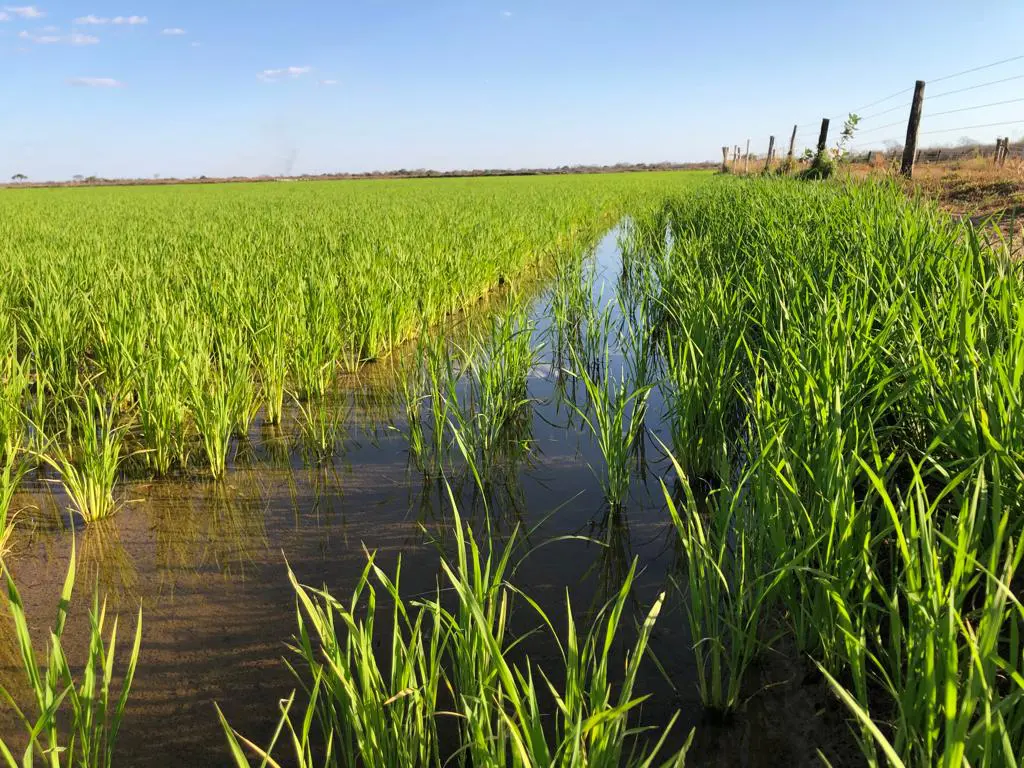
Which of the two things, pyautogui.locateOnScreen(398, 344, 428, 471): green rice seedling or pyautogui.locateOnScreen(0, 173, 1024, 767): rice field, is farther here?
pyautogui.locateOnScreen(398, 344, 428, 471): green rice seedling

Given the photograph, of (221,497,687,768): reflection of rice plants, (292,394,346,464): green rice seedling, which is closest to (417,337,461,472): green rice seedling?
(292,394,346,464): green rice seedling

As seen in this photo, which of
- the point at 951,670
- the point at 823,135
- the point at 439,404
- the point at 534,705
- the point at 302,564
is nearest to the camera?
the point at 951,670

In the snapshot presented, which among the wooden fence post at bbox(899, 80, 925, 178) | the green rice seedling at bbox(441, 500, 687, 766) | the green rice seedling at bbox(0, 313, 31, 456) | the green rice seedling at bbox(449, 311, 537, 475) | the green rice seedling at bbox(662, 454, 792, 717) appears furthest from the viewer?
the wooden fence post at bbox(899, 80, 925, 178)

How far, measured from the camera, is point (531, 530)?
96.0 inches

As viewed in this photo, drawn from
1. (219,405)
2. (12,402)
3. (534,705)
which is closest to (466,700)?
(534,705)

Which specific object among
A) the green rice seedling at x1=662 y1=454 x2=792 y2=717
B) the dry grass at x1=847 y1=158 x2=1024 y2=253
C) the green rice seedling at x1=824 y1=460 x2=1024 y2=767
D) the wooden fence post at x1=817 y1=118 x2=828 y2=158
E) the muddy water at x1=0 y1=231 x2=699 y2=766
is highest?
the wooden fence post at x1=817 y1=118 x2=828 y2=158

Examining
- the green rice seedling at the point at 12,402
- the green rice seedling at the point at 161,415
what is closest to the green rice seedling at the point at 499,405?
the green rice seedling at the point at 161,415

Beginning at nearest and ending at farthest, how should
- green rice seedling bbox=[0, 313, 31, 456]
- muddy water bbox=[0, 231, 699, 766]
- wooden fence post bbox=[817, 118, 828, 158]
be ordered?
1. muddy water bbox=[0, 231, 699, 766]
2. green rice seedling bbox=[0, 313, 31, 456]
3. wooden fence post bbox=[817, 118, 828, 158]

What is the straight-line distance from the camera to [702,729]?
1519mm

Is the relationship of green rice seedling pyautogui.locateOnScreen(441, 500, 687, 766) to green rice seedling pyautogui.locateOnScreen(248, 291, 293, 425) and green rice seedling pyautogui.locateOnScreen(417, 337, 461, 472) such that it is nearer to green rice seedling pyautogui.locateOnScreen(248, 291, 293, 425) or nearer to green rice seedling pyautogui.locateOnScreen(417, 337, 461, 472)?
green rice seedling pyautogui.locateOnScreen(417, 337, 461, 472)

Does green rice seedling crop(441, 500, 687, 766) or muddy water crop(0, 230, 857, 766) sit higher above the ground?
green rice seedling crop(441, 500, 687, 766)

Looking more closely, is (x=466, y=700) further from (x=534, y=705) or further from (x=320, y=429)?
(x=320, y=429)

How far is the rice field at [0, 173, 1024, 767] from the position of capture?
117 centimetres

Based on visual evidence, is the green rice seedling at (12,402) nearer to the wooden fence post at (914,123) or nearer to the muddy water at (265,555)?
the muddy water at (265,555)
